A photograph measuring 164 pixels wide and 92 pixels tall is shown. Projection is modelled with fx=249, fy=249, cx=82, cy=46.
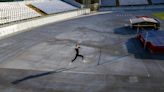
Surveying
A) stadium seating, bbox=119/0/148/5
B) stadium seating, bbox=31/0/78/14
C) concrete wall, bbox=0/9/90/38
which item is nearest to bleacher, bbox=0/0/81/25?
stadium seating, bbox=31/0/78/14

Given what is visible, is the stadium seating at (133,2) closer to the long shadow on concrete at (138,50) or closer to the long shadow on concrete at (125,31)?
the long shadow on concrete at (125,31)

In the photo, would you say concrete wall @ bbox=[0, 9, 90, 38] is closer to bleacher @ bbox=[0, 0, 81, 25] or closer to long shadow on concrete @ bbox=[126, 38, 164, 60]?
bleacher @ bbox=[0, 0, 81, 25]

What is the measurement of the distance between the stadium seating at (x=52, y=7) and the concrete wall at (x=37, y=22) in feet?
7.89

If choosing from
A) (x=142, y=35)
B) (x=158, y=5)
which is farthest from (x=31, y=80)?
(x=158, y=5)

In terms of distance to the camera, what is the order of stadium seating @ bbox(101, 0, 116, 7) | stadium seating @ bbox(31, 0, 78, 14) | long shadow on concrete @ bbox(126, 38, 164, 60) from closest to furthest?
long shadow on concrete @ bbox(126, 38, 164, 60) < stadium seating @ bbox(31, 0, 78, 14) < stadium seating @ bbox(101, 0, 116, 7)

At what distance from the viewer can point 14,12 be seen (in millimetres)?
37875

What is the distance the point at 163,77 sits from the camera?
16.2 metres

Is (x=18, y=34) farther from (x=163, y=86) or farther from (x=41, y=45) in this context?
(x=163, y=86)

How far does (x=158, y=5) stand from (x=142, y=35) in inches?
1538

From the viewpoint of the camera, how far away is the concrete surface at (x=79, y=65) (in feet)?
48.8

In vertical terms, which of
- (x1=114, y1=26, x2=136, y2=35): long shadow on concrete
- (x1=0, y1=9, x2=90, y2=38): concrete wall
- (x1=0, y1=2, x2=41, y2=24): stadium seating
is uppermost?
(x1=0, y1=2, x2=41, y2=24): stadium seating

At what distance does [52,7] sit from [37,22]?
39.0 feet

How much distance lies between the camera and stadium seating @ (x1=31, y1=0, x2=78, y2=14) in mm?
45537

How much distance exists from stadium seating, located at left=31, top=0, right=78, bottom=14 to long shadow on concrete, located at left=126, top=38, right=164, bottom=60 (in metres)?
22.4
